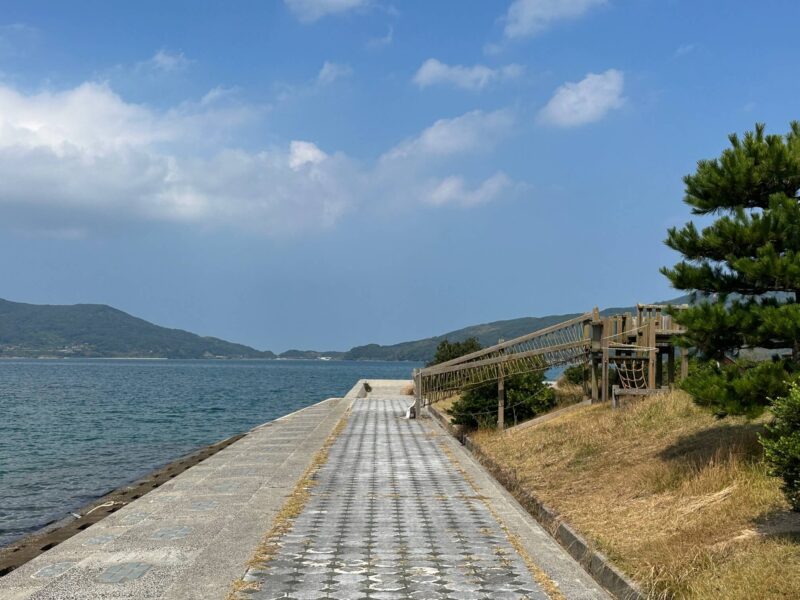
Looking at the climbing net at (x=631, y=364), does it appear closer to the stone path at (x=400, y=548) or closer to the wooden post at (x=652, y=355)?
the wooden post at (x=652, y=355)

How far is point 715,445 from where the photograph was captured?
12.4 m

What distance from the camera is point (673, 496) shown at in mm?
10258

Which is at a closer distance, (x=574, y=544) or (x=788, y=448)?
(x=788, y=448)

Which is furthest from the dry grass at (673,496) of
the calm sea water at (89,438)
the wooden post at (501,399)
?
the calm sea water at (89,438)

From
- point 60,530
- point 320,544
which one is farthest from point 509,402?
point 320,544

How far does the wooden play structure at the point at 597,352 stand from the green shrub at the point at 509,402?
0.27 meters

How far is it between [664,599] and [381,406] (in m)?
28.3

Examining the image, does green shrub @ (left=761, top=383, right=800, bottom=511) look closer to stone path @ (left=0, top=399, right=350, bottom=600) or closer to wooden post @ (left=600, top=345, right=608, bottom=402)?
stone path @ (left=0, top=399, right=350, bottom=600)

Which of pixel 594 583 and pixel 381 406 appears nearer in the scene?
pixel 594 583

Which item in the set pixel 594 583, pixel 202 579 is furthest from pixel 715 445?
pixel 202 579

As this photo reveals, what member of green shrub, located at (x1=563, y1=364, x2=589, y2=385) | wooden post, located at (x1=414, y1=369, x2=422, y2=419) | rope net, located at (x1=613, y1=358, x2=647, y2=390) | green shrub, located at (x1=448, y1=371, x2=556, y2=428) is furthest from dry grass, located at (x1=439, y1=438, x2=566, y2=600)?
green shrub, located at (x1=563, y1=364, x2=589, y2=385)

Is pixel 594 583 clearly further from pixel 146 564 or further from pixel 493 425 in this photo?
pixel 493 425

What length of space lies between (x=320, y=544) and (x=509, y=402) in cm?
1399

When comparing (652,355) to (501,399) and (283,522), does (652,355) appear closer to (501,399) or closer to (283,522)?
(501,399)
